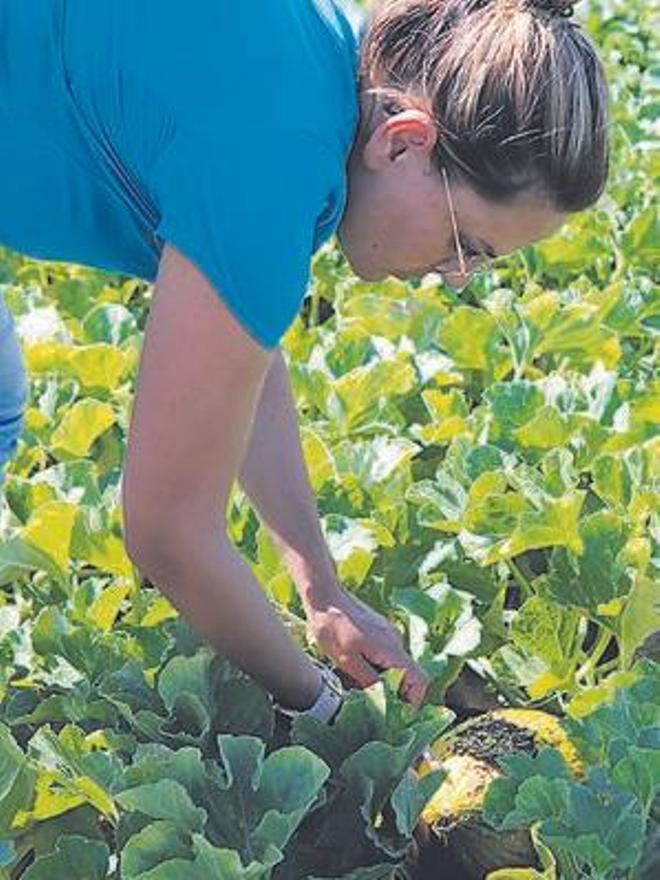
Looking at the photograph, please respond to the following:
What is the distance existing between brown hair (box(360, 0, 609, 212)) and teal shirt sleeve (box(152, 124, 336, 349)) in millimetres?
138

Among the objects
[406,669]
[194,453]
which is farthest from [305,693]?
[194,453]

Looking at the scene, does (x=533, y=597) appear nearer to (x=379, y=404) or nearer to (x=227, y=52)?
(x=379, y=404)

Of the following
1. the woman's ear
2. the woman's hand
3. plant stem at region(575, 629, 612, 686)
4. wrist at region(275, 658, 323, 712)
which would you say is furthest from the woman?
plant stem at region(575, 629, 612, 686)

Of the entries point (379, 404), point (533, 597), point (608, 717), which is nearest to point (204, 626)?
point (608, 717)

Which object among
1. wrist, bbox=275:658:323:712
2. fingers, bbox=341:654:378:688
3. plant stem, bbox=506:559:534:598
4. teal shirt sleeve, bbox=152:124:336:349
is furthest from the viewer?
plant stem, bbox=506:559:534:598

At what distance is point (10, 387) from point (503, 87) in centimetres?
73

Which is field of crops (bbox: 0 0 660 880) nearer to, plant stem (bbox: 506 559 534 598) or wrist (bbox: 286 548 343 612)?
plant stem (bbox: 506 559 534 598)

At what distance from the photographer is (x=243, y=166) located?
1.59 metres

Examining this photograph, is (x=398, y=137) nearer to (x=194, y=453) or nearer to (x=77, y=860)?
(x=194, y=453)

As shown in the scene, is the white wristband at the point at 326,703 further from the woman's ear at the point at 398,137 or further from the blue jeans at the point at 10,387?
the woman's ear at the point at 398,137

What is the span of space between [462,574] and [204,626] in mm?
668

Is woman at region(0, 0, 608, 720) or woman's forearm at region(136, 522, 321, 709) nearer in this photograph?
woman at region(0, 0, 608, 720)

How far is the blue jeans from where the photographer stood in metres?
2.12

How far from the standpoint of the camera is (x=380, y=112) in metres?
1.72
